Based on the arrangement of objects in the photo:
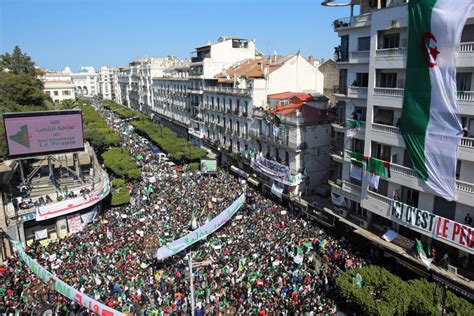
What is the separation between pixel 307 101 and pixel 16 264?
3197 centimetres

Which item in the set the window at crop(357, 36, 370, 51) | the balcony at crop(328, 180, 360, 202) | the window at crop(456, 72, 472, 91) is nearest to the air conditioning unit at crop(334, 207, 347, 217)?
the balcony at crop(328, 180, 360, 202)

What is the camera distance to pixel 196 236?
3120 centimetres

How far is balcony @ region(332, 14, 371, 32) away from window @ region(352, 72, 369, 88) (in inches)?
145

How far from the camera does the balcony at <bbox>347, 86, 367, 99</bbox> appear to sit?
95.7 feet

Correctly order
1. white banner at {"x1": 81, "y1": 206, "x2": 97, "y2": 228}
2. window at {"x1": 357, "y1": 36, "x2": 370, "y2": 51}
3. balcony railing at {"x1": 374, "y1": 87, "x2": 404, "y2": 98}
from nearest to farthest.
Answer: balcony railing at {"x1": 374, "y1": 87, "x2": 404, "y2": 98} → window at {"x1": 357, "y1": 36, "x2": 370, "y2": 51} → white banner at {"x1": 81, "y1": 206, "x2": 97, "y2": 228}

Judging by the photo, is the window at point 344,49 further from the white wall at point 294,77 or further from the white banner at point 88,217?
the white banner at point 88,217

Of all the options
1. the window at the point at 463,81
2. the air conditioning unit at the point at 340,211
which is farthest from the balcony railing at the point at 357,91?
the air conditioning unit at the point at 340,211

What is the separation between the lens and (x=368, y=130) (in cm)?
2858

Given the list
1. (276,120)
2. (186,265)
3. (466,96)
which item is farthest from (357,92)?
(186,265)

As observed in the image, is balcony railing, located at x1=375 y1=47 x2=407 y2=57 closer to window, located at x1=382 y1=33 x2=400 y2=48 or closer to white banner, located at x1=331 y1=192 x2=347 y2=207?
window, located at x1=382 y1=33 x2=400 y2=48

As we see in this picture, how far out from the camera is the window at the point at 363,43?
2893 cm

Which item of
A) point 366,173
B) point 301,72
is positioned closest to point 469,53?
point 366,173

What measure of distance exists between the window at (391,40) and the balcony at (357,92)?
Result: 3.50 meters

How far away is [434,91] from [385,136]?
16.1 ft
